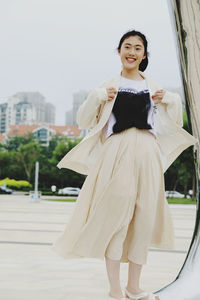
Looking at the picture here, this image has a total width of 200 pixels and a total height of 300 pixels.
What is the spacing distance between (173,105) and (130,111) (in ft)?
0.84

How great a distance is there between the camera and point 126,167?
2213mm

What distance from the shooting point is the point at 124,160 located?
2.23 metres

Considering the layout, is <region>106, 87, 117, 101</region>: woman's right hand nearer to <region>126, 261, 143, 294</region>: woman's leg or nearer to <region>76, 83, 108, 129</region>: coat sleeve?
<region>76, 83, 108, 129</region>: coat sleeve

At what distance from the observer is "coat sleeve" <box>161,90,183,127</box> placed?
2354 mm

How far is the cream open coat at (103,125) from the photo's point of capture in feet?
7.61

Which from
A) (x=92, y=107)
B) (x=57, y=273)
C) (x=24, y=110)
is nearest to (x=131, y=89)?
(x=92, y=107)

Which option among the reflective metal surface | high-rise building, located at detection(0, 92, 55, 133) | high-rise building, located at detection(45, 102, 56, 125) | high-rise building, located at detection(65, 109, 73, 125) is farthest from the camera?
high-rise building, located at detection(65, 109, 73, 125)

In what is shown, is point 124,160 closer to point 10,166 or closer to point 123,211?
point 123,211

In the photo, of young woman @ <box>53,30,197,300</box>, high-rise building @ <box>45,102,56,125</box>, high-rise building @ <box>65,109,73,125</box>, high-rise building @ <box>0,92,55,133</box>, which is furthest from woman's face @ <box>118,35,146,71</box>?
high-rise building @ <box>65,109,73,125</box>

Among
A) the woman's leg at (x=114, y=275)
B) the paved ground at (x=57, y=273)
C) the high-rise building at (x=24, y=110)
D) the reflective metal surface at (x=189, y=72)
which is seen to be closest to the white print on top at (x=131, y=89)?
the reflective metal surface at (x=189, y=72)

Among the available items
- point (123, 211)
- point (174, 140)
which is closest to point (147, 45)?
point (174, 140)

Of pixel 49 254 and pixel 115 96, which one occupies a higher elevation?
pixel 115 96

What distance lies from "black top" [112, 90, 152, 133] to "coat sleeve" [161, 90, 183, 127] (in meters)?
0.12

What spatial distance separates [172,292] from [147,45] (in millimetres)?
1458
